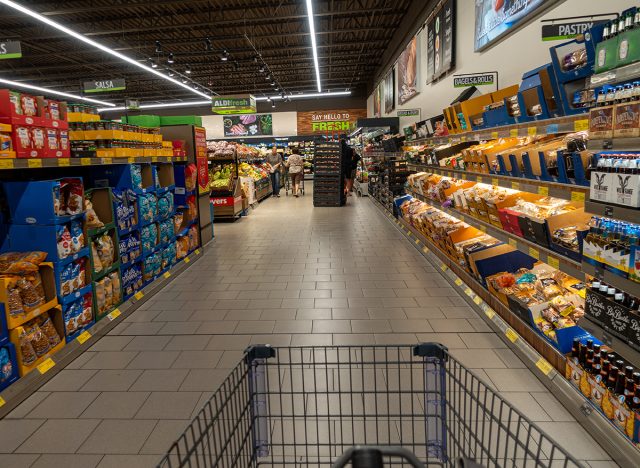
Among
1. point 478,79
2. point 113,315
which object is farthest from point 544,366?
point 478,79

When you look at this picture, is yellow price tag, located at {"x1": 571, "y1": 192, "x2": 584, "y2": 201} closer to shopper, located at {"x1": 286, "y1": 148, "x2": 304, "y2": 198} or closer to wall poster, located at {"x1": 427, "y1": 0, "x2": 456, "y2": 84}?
wall poster, located at {"x1": 427, "y1": 0, "x2": 456, "y2": 84}

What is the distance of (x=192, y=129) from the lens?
670 cm

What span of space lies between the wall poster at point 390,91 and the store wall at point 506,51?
532 cm

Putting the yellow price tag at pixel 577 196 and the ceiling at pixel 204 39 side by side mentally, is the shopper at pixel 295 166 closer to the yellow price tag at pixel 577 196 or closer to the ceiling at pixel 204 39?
the ceiling at pixel 204 39

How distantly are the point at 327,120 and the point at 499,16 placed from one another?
21.5 m

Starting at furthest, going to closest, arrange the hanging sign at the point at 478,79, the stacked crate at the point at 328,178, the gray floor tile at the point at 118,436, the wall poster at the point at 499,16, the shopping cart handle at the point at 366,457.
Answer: the stacked crate at the point at 328,178 → the hanging sign at the point at 478,79 → the wall poster at the point at 499,16 → the gray floor tile at the point at 118,436 → the shopping cart handle at the point at 366,457

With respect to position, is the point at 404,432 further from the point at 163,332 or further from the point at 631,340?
the point at 163,332

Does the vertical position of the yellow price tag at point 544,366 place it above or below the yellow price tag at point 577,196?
below

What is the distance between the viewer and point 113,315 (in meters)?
4.16

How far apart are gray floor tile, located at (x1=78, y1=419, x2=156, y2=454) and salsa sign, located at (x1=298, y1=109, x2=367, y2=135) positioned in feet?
79.8

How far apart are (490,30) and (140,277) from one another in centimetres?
528

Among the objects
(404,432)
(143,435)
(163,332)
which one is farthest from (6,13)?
(404,432)

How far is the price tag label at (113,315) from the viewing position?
4.10 m

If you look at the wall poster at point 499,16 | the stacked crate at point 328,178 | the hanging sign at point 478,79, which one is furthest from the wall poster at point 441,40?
the stacked crate at point 328,178
